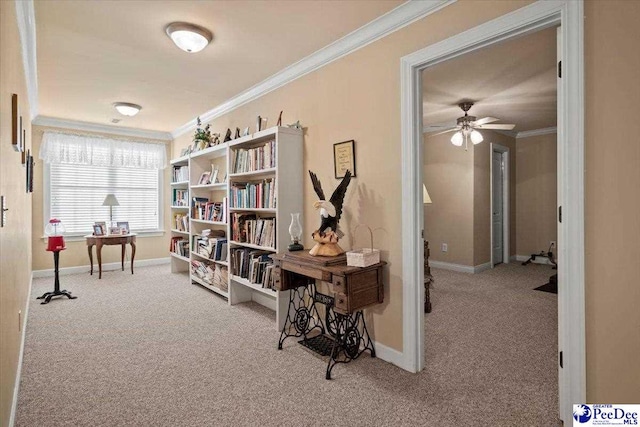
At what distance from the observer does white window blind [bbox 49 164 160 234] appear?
553 centimetres

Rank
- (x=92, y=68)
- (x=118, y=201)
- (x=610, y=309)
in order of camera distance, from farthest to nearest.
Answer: (x=118, y=201)
(x=92, y=68)
(x=610, y=309)

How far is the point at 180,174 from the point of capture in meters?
5.35

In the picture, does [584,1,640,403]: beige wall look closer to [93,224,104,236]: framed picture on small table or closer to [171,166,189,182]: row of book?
[171,166,189,182]: row of book

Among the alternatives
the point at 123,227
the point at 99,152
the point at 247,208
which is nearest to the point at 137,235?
the point at 123,227

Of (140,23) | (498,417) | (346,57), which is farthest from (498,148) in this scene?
(140,23)

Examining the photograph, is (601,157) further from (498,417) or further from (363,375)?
(363,375)

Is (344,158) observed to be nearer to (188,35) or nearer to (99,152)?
(188,35)

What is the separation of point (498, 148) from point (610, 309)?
5.01 meters

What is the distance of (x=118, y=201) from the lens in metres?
5.93

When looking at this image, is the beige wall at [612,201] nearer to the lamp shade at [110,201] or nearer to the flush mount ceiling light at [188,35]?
the flush mount ceiling light at [188,35]

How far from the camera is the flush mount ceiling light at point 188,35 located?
2.55 m

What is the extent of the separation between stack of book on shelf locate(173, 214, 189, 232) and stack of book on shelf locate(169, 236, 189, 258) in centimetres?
18

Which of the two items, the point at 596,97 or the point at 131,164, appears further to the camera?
the point at 131,164

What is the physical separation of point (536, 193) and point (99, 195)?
25.2 ft
